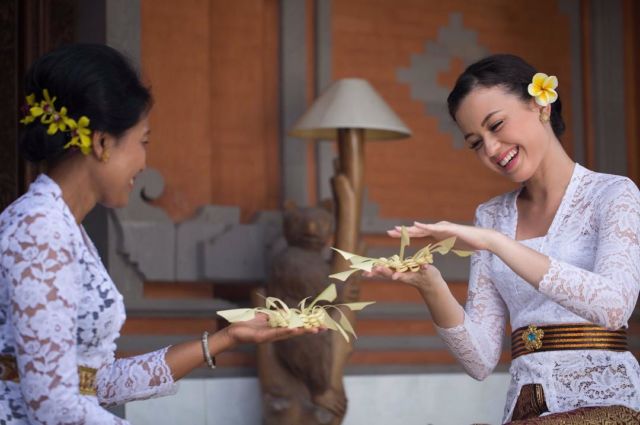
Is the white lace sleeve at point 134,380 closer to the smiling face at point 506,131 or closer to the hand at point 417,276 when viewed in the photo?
the hand at point 417,276

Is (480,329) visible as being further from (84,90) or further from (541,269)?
(84,90)

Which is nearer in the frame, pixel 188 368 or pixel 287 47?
pixel 188 368

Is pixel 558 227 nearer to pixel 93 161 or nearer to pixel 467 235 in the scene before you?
pixel 467 235

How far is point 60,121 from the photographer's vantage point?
2.25m

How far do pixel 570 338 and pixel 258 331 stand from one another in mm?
690

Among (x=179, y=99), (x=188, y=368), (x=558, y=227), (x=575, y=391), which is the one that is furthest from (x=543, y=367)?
(x=179, y=99)

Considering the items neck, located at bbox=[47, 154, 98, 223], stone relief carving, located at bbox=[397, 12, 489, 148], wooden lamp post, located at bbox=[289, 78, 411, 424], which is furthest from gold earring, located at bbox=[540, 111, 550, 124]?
stone relief carving, located at bbox=[397, 12, 489, 148]

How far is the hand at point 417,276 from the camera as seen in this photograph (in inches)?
95.1

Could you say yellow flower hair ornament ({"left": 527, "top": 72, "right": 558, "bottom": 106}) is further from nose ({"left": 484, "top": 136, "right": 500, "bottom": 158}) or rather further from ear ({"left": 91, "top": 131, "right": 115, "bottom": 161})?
ear ({"left": 91, "top": 131, "right": 115, "bottom": 161})

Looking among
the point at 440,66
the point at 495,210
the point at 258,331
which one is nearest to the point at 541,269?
the point at 495,210

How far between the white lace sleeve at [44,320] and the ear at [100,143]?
9.0 inches

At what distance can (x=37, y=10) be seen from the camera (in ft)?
18.0

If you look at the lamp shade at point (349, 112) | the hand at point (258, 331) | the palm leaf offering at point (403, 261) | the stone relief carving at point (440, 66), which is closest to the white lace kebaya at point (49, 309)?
the hand at point (258, 331)

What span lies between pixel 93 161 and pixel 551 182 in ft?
3.51
